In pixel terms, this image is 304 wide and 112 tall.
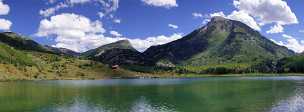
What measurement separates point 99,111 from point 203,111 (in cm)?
2374

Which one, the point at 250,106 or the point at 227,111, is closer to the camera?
the point at 227,111

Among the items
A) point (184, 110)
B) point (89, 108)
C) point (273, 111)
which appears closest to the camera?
point (273, 111)

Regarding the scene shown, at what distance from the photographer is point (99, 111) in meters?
88.8

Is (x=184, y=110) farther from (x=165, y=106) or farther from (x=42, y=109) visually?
(x=42, y=109)

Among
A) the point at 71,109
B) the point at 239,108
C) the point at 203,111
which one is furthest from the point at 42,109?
the point at 239,108

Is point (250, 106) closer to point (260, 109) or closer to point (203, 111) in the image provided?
point (260, 109)

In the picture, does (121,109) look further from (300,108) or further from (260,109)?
(300,108)

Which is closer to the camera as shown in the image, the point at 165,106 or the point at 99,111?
→ the point at 99,111

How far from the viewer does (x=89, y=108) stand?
94.9 metres

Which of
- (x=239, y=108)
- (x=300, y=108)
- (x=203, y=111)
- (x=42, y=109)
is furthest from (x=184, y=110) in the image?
(x=42, y=109)

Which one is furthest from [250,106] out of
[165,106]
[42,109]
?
[42,109]

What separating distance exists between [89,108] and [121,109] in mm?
8588

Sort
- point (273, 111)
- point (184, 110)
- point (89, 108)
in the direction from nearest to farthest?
1. point (273, 111)
2. point (184, 110)
3. point (89, 108)

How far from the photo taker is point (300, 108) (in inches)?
3381
